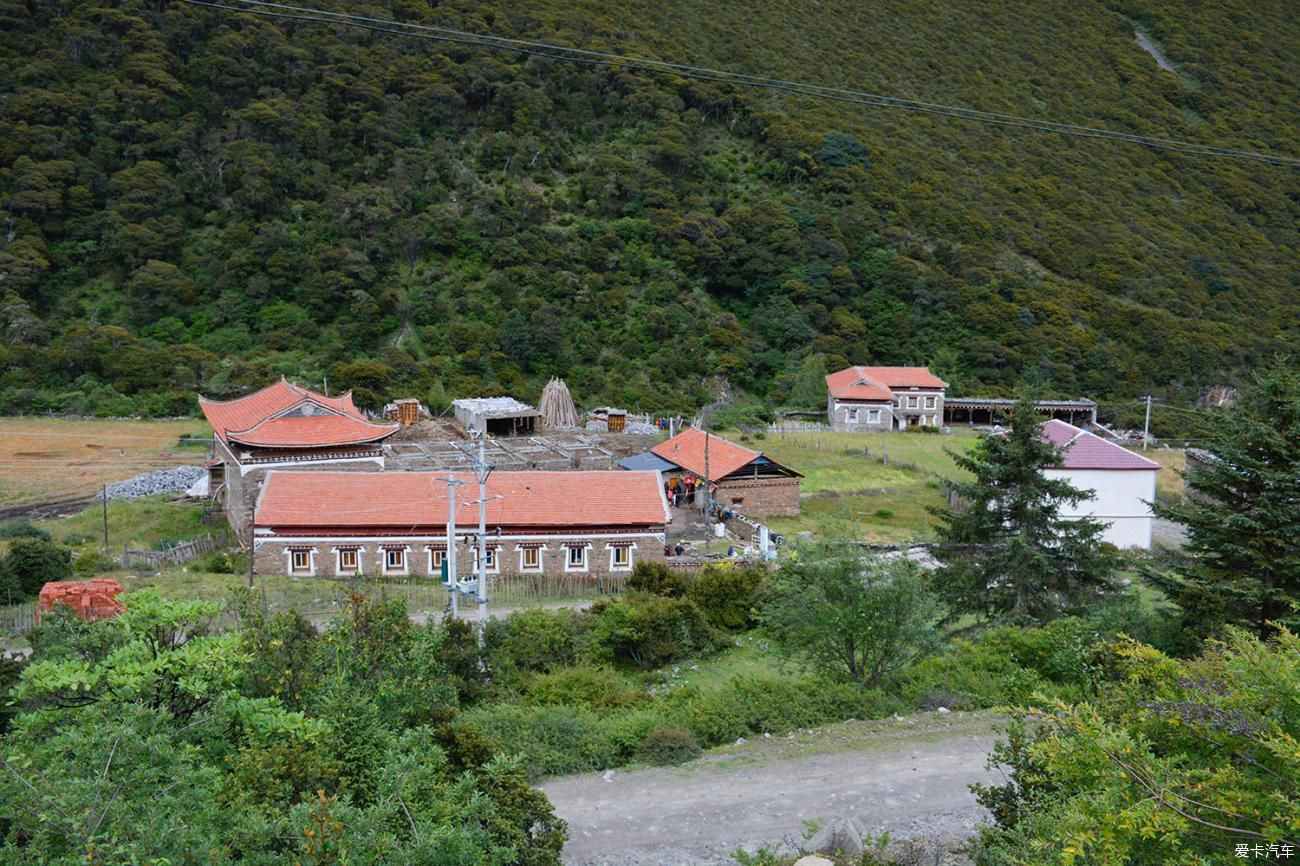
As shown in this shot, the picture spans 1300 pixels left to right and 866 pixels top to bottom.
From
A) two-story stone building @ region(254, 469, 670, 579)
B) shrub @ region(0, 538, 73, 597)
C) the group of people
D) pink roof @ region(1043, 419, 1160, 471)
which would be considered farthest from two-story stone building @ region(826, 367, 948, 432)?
shrub @ region(0, 538, 73, 597)

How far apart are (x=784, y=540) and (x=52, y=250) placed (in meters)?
58.4

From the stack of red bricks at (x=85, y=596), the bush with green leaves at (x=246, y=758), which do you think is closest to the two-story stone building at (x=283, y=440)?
the stack of red bricks at (x=85, y=596)

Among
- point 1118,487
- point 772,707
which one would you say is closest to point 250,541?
point 772,707

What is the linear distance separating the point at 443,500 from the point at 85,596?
8.96 metres

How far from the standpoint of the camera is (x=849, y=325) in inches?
2781

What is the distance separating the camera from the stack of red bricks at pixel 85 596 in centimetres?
1922

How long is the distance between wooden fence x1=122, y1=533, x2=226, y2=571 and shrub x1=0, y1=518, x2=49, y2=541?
2665mm

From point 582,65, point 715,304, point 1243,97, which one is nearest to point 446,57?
point 582,65

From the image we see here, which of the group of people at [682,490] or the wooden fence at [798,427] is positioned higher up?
the wooden fence at [798,427]

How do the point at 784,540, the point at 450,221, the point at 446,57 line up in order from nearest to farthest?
1. the point at 784,540
2. the point at 450,221
3. the point at 446,57

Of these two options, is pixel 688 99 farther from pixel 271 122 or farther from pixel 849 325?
pixel 271 122

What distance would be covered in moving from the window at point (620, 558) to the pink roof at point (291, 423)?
9.84 m

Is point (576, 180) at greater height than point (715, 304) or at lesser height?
greater

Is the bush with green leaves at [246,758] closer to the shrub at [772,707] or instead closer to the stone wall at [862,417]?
the shrub at [772,707]
